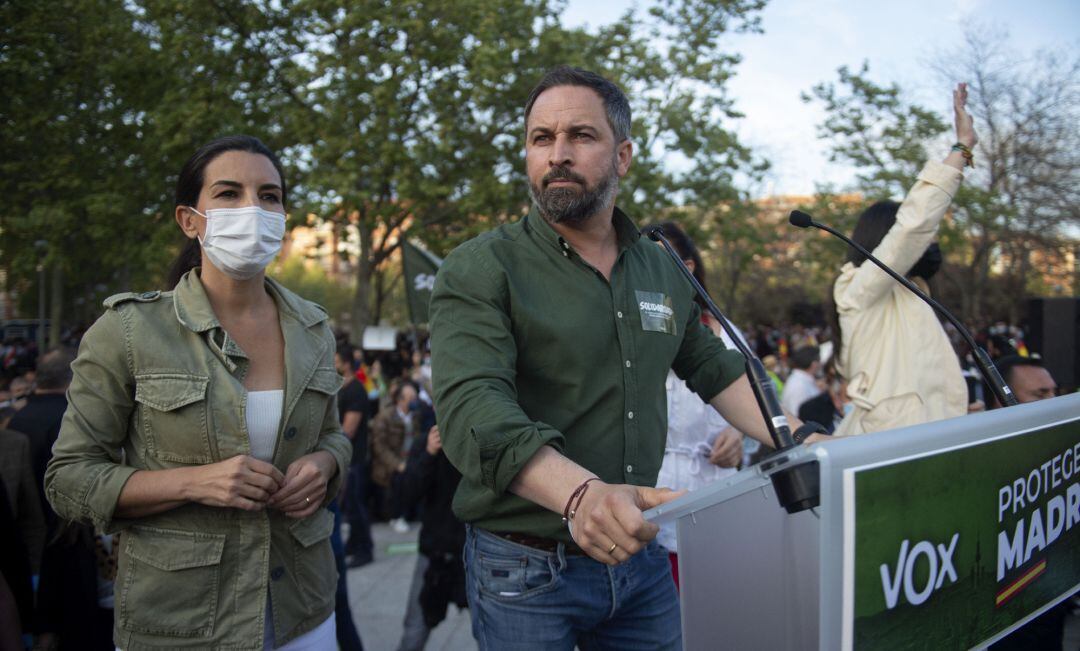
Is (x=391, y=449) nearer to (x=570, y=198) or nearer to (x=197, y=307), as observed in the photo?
(x=197, y=307)

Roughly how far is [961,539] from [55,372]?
4181 millimetres

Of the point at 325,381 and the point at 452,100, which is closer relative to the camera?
the point at 325,381

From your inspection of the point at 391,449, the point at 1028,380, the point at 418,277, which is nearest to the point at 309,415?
the point at 1028,380

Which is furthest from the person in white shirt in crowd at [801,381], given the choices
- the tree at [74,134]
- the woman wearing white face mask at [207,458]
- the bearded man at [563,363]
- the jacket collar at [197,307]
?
the tree at [74,134]

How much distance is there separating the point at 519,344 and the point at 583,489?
52cm

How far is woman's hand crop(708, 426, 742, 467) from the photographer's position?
132 inches

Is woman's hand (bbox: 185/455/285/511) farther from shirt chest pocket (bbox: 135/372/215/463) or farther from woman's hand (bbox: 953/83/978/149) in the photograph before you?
woman's hand (bbox: 953/83/978/149)

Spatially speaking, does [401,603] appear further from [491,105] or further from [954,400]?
[491,105]

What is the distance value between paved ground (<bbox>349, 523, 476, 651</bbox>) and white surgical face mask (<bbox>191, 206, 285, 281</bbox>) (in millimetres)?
3286

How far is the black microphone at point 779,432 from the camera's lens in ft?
4.16

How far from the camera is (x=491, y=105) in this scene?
48.9ft

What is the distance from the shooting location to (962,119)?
9.77ft

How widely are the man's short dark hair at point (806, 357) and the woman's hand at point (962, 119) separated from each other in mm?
5104

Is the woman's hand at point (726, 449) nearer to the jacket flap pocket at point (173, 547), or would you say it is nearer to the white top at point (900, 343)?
the white top at point (900, 343)
